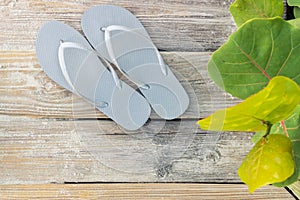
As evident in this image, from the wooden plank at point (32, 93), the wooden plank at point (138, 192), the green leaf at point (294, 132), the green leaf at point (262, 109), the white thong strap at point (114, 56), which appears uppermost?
the green leaf at point (262, 109)

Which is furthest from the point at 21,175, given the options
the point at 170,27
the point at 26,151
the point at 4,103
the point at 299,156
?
the point at 299,156

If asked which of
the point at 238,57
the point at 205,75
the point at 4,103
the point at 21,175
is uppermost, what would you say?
the point at 238,57

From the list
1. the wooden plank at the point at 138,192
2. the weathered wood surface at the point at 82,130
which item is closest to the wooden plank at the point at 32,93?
the weathered wood surface at the point at 82,130

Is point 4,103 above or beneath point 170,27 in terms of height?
beneath

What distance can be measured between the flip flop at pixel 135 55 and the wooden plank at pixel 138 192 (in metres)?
0.17

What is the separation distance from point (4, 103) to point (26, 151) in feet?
0.36

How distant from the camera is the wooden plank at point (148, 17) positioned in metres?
0.96

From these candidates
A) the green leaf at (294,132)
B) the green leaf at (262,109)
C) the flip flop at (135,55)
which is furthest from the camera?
the flip flop at (135,55)

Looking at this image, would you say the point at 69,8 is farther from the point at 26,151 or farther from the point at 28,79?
the point at 26,151

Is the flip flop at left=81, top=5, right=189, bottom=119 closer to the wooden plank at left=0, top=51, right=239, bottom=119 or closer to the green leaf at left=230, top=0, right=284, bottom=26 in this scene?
the wooden plank at left=0, top=51, right=239, bottom=119

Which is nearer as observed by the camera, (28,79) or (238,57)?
(238,57)

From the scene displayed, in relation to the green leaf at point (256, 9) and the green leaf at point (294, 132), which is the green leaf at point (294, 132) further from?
the green leaf at point (256, 9)

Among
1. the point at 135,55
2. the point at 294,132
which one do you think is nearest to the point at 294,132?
the point at 294,132

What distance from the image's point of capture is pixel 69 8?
97cm
